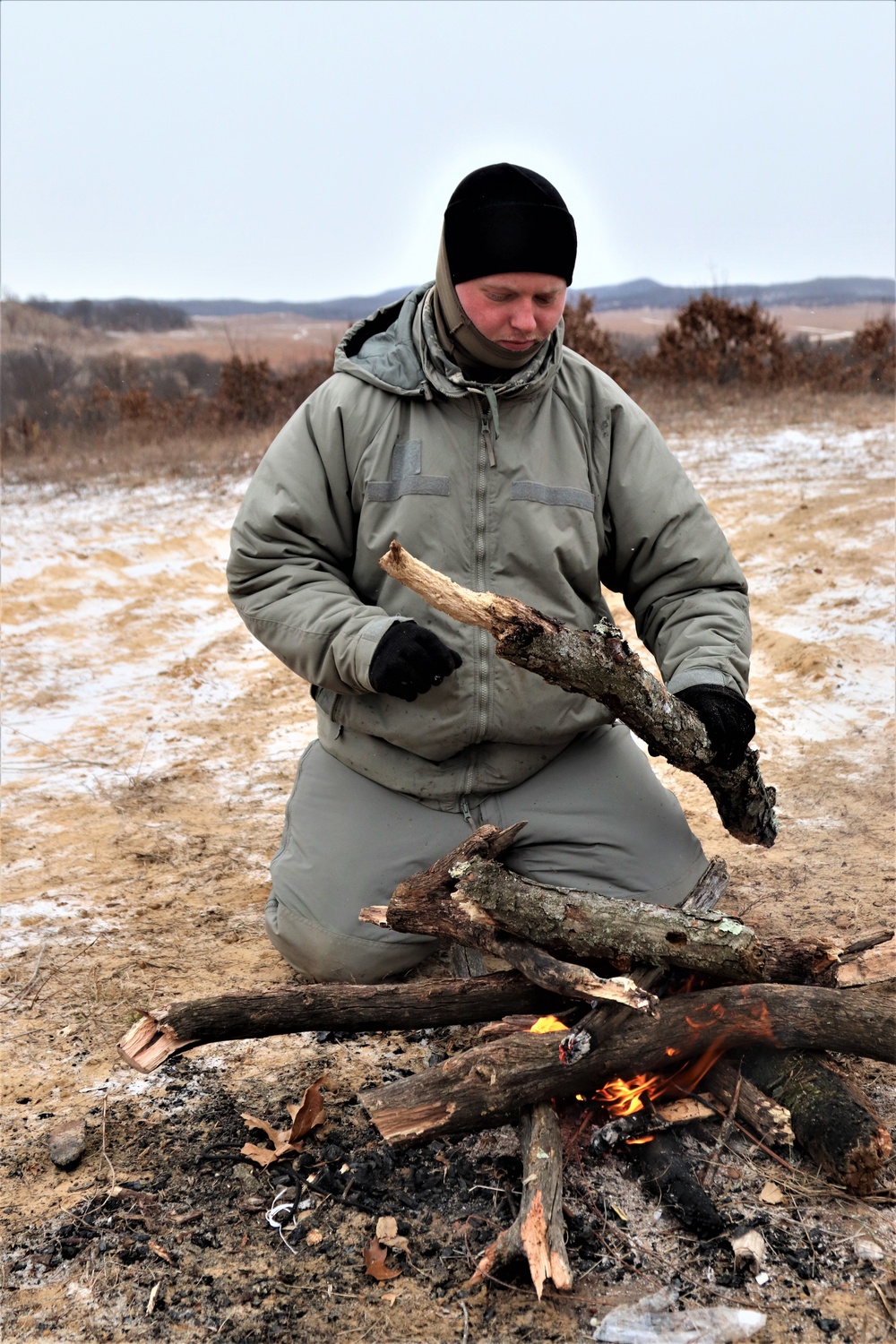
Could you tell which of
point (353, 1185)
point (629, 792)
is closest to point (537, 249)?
point (629, 792)

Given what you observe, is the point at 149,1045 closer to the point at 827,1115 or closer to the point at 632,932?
Result: the point at 632,932

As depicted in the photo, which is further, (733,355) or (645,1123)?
(733,355)

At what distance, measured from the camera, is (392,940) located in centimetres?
284

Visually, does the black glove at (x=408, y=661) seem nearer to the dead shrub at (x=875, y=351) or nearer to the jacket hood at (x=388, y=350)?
the jacket hood at (x=388, y=350)

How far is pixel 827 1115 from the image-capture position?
80.0 inches

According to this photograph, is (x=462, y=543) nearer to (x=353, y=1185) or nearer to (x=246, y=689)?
(x=353, y=1185)

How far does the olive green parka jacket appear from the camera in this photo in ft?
9.09

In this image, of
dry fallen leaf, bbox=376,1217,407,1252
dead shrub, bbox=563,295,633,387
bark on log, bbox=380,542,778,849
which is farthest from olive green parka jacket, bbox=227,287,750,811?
dead shrub, bbox=563,295,633,387

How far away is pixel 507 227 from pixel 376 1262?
7.42 feet

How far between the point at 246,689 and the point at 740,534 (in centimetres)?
347

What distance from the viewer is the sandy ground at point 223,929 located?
180 centimetres

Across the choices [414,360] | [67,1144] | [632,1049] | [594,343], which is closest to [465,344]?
[414,360]

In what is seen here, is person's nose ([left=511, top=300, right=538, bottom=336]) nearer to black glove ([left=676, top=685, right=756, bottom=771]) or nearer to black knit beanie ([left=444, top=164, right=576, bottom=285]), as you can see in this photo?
black knit beanie ([left=444, top=164, right=576, bottom=285])

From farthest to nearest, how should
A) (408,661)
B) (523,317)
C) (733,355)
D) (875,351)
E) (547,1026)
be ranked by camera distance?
(875,351) < (733,355) < (523,317) < (408,661) < (547,1026)
